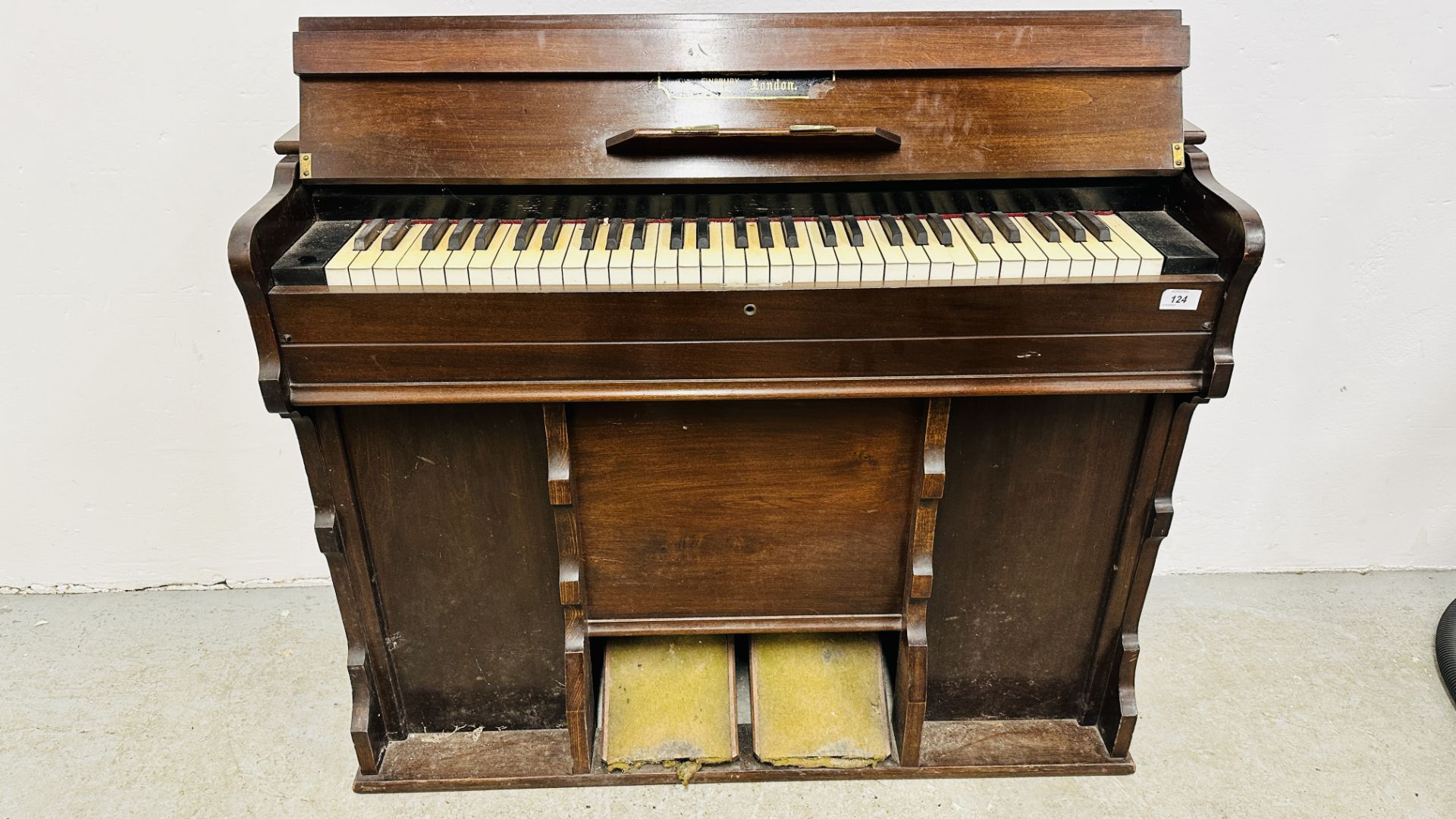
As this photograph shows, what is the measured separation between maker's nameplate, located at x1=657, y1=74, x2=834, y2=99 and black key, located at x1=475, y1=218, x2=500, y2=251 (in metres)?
0.34

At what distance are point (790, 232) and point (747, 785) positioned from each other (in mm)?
1108

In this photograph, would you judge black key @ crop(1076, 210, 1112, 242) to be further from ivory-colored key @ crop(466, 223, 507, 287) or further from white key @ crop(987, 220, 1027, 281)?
ivory-colored key @ crop(466, 223, 507, 287)

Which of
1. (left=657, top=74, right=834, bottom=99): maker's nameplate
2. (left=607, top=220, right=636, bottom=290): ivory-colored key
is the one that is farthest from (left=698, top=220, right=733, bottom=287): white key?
(left=657, top=74, right=834, bottom=99): maker's nameplate

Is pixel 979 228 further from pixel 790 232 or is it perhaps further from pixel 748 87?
pixel 748 87

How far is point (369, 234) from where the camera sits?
142cm

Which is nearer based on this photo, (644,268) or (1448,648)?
(644,268)

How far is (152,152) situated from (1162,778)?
7.90 ft

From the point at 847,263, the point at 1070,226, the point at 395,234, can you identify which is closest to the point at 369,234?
the point at 395,234

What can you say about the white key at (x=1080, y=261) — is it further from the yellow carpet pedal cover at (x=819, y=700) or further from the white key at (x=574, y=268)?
the yellow carpet pedal cover at (x=819, y=700)

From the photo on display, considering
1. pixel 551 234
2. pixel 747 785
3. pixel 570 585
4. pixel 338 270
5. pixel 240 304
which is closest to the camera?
pixel 338 270

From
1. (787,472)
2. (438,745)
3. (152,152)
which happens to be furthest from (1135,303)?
(152,152)

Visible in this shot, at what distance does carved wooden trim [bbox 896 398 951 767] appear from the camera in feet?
5.06

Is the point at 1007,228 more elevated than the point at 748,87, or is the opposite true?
the point at 748,87

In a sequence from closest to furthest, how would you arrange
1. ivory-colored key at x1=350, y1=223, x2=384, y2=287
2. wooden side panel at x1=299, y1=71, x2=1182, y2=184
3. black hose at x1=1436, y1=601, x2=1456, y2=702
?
1. ivory-colored key at x1=350, y1=223, x2=384, y2=287
2. wooden side panel at x1=299, y1=71, x2=1182, y2=184
3. black hose at x1=1436, y1=601, x2=1456, y2=702
